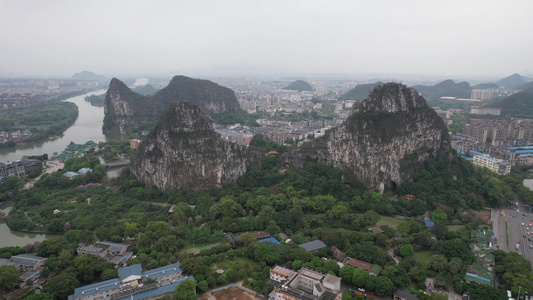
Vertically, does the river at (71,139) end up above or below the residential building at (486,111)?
below

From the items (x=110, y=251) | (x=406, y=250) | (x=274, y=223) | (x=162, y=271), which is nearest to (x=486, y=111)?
(x=406, y=250)

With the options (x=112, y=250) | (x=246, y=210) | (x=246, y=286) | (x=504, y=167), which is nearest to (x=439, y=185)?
(x=504, y=167)

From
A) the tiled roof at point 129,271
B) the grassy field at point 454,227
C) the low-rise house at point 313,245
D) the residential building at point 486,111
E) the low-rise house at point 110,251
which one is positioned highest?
the residential building at point 486,111

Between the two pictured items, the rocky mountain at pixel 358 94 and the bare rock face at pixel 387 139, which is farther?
the rocky mountain at pixel 358 94

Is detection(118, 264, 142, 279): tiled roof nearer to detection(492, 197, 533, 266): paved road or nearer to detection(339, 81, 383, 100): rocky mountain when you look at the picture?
detection(492, 197, 533, 266): paved road

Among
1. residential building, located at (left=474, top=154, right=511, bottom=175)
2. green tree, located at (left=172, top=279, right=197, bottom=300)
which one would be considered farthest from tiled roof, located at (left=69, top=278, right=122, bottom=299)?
residential building, located at (left=474, top=154, right=511, bottom=175)

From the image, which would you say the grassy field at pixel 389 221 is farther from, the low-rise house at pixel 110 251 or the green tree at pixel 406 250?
the low-rise house at pixel 110 251

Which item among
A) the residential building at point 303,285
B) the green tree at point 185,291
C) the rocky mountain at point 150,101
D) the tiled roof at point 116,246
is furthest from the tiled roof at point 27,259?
the rocky mountain at point 150,101
